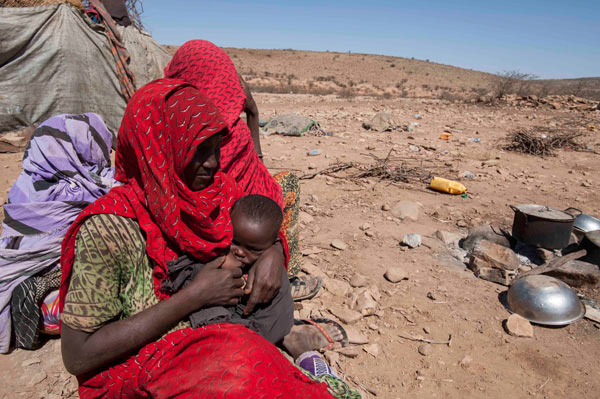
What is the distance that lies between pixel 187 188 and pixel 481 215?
12.5ft

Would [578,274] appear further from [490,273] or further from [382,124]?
[382,124]

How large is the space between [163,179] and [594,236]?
11.8 ft

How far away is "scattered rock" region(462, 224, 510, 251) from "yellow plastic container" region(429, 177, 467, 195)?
1.31 metres

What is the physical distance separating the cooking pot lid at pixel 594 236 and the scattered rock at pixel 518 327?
1227 mm

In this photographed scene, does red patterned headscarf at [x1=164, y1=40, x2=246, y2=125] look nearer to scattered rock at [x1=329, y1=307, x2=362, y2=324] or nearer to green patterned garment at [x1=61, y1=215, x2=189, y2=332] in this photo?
green patterned garment at [x1=61, y1=215, x2=189, y2=332]

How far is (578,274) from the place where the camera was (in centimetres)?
306

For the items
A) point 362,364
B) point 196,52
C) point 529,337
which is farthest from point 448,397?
point 196,52

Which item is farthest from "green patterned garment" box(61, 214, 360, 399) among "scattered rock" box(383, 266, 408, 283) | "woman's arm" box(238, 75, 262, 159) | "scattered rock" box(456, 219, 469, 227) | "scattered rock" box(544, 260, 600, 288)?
"scattered rock" box(456, 219, 469, 227)

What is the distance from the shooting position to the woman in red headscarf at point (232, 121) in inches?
A: 91.4

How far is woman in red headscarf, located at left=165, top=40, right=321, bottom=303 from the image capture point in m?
2.32

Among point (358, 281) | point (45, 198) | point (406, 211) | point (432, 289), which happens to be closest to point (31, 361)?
point (45, 198)

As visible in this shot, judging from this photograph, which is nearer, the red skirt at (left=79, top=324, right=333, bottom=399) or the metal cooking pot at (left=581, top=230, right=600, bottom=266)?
the red skirt at (left=79, top=324, right=333, bottom=399)

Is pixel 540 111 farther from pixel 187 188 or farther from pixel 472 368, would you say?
pixel 187 188

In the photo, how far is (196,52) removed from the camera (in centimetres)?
257
